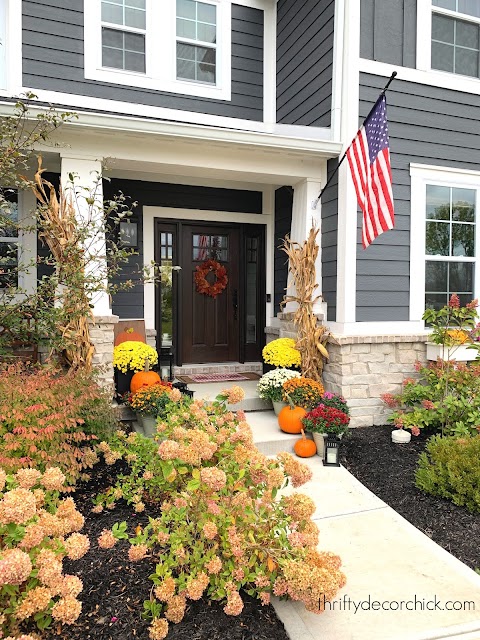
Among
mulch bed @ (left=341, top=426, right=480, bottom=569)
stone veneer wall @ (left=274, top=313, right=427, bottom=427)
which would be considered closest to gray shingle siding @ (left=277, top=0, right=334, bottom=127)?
stone veneer wall @ (left=274, top=313, right=427, bottom=427)

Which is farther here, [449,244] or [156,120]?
[449,244]

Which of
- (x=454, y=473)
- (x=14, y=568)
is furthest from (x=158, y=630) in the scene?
(x=454, y=473)

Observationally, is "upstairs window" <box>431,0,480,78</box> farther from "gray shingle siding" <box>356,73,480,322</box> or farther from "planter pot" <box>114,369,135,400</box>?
"planter pot" <box>114,369,135,400</box>

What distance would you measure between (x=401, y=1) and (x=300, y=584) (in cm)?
553

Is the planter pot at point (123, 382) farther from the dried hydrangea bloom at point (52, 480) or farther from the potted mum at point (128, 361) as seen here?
the dried hydrangea bloom at point (52, 480)

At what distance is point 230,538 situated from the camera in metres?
1.81

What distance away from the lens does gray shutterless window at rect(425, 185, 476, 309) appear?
4969 mm

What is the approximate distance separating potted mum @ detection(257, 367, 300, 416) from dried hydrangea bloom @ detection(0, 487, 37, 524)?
10.4 ft

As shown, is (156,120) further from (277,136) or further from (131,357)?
(131,357)

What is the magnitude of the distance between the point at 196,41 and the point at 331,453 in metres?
5.23

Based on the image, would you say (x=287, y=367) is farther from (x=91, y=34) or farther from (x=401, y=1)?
(x=91, y=34)

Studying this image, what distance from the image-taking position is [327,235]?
4.86 meters

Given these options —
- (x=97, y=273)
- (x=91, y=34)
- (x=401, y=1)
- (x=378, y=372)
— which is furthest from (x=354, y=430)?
(x=91, y=34)

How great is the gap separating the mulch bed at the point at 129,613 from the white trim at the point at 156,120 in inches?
136
